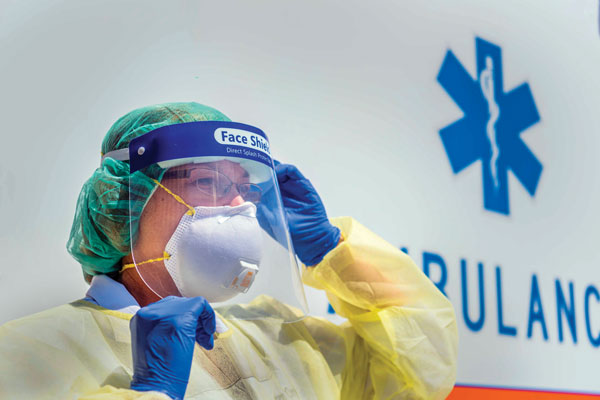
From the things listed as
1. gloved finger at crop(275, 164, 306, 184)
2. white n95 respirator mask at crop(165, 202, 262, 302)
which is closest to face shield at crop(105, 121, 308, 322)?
white n95 respirator mask at crop(165, 202, 262, 302)

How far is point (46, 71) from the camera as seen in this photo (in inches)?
51.2

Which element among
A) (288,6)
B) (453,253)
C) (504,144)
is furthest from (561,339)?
(288,6)

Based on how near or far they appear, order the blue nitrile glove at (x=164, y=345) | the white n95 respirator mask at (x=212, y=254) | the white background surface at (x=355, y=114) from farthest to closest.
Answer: the white background surface at (x=355, y=114)
the white n95 respirator mask at (x=212, y=254)
the blue nitrile glove at (x=164, y=345)

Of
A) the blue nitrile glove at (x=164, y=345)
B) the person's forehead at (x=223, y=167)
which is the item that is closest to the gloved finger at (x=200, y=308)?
the blue nitrile glove at (x=164, y=345)

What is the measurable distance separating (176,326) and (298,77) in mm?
859

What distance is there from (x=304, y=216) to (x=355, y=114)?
1.56ft

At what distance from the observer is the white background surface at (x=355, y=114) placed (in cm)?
128

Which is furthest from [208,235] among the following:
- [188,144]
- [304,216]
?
[304,216]

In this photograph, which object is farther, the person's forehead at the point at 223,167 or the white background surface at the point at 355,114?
the white background surface at the point at 355,114

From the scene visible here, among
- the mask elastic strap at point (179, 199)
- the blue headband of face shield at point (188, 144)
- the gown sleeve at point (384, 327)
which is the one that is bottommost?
the gown sleeve at point (384, 327)

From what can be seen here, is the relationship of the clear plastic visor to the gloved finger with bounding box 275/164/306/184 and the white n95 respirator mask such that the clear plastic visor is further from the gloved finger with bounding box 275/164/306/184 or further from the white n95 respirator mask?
the gloved finger with bounding box 275/164/306/184

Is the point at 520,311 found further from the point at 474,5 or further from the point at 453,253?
the point at 474,5

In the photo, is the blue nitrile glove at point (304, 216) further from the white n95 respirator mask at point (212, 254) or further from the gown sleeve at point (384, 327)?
the white n95 respirator mask at point (212, 254)

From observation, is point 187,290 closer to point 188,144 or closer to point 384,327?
point 188,144
